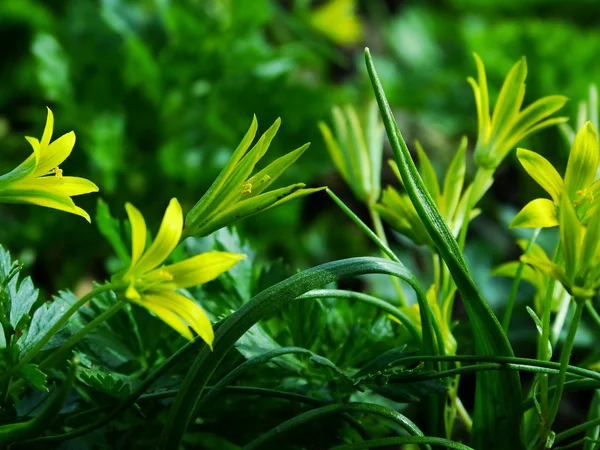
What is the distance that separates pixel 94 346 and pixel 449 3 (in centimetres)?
331

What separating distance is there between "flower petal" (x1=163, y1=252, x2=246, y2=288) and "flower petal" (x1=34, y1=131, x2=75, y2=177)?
0.56 feet

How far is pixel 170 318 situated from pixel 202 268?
50mm

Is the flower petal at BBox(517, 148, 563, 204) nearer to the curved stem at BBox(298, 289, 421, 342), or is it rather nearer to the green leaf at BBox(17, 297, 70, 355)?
the curved stem at BBox(298, 289, 421, 342)

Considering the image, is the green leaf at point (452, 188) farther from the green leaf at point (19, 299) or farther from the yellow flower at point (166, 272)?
the green leaf at point (19, 299)

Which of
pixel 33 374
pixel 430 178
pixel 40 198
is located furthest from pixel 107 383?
pixel 430 178

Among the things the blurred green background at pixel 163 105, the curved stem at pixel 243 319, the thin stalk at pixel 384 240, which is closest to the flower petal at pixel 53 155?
the curved stem at pixel 243 319

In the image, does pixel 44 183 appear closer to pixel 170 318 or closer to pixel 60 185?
pixel 60 185

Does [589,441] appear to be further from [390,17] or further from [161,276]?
[390,17]

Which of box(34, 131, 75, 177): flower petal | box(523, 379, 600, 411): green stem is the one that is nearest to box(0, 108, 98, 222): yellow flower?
box(34, 131, 75, 177): flower petal

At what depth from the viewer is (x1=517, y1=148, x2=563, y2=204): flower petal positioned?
0.64 m

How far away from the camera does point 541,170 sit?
2.09 ft

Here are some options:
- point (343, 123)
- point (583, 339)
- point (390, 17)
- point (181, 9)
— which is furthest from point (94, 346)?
point (390, 17)

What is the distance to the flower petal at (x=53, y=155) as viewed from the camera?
67 cm

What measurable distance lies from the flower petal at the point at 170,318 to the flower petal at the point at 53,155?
18 centimetres
